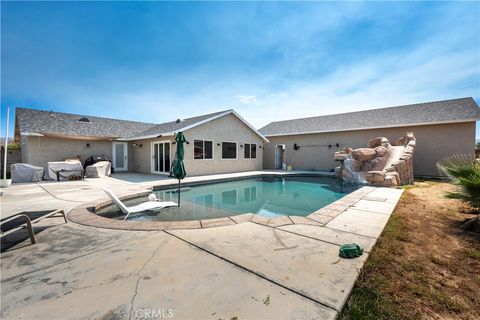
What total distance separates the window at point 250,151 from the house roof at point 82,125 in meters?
1.51

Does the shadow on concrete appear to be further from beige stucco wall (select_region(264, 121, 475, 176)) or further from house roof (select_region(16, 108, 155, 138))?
beige stucco wall (select_region(264, 121, 475, 176))

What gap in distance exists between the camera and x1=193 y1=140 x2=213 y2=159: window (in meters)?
13.3

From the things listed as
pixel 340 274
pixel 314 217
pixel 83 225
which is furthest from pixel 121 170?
pixel 340 274

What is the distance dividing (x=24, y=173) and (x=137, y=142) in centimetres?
648

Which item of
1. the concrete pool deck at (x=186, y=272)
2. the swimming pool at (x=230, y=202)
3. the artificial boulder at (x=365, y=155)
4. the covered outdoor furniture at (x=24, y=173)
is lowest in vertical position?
the swimming pool at (x=230, y=202)

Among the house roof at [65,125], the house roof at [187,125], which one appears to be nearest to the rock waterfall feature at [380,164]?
the house roof at [187,125]

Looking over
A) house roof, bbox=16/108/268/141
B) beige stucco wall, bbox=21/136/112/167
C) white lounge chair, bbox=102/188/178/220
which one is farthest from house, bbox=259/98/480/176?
white lounge chair, bbox=102/188/178/220

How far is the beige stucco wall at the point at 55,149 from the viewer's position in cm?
1273

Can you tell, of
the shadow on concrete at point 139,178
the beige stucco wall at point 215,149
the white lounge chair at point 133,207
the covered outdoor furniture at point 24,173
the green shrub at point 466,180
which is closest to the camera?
the green shrub at point 466,180

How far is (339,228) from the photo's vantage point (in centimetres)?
404

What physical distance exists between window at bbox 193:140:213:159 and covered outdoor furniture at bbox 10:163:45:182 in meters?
8.39

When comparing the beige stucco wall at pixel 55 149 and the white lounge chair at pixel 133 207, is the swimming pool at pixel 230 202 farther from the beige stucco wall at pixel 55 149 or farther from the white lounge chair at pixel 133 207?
the beige stucco wall at pixel 55 149

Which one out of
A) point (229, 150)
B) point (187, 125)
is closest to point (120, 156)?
point (187, 125)

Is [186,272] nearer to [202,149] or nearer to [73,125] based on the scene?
[202,149]
